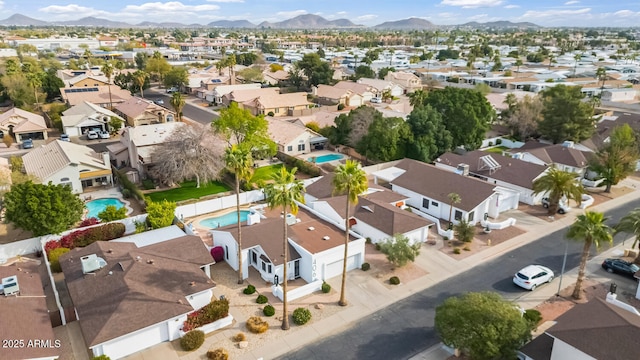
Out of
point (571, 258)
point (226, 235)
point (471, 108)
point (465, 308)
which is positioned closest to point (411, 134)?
point (471, 108)

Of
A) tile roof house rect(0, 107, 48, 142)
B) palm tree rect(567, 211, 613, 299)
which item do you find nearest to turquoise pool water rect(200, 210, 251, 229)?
palm tree rect(567, 211, 613, 299)

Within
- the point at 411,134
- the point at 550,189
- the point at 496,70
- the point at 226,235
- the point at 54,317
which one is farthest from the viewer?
the point at 496,70

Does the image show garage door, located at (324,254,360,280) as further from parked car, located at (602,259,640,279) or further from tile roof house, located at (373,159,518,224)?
parked car, located at (602,259,640,279)

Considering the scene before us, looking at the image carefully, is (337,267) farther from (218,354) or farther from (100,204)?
(100,204)

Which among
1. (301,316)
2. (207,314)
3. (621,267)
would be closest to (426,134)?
(621,267)

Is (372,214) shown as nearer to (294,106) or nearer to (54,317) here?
(54,317)

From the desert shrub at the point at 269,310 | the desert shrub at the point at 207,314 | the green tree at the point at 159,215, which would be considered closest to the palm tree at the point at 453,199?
the desert shrub at the point at 269,310
